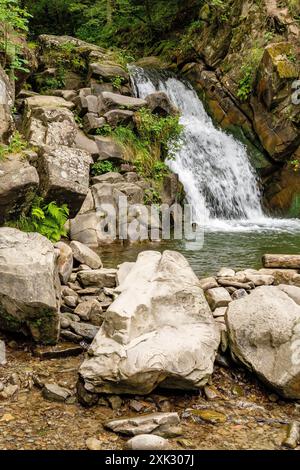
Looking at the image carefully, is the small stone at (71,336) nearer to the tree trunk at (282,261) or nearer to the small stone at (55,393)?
the small stone at (55,393)

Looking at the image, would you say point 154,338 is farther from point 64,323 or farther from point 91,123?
point 91,123

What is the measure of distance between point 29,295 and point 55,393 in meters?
1.10

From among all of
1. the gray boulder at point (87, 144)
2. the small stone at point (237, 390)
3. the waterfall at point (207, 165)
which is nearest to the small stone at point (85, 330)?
the small stone at point (237, 390)

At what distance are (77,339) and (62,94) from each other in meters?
9.10

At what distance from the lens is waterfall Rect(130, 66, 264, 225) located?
1271 centimetres

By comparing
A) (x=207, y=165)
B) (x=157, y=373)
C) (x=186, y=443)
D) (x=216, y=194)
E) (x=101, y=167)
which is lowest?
(x=186, y=443)

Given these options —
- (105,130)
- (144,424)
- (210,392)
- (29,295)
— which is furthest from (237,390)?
(105,130)

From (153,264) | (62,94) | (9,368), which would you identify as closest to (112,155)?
(62,94)

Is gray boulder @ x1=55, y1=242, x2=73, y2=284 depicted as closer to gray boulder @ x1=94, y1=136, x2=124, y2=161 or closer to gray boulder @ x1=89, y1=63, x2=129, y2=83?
gray boulder @ x1=94, y1=136, x2=124, y2=161

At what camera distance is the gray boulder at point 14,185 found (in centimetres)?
673

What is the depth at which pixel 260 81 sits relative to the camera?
45.6 feet

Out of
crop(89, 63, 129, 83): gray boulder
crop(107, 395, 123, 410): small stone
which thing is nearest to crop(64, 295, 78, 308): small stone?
crop(107, 395, 123, 410): small stone

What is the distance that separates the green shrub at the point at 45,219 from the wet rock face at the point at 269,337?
4209 mm

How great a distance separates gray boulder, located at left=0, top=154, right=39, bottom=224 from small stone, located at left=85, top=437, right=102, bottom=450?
4.30 meters
